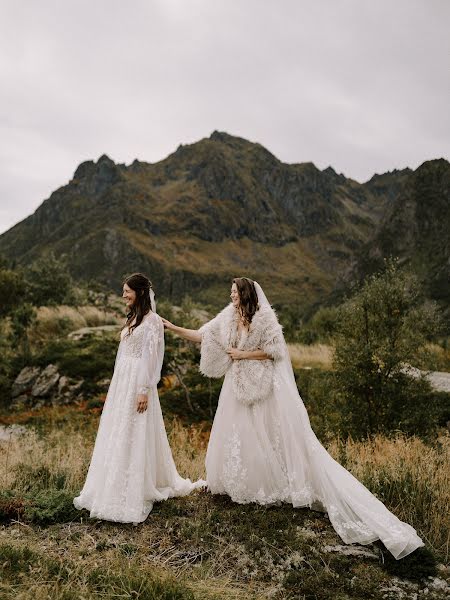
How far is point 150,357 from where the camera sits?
19.8ft

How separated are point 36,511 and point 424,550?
160 inches

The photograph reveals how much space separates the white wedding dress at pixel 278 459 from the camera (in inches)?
221

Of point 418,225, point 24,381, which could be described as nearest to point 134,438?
point 24,381

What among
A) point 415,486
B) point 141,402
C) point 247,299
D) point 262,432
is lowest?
point 415,486

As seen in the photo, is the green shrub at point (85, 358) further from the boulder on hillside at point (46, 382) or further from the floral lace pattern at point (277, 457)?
the floral lace pattern at point (277, 457)

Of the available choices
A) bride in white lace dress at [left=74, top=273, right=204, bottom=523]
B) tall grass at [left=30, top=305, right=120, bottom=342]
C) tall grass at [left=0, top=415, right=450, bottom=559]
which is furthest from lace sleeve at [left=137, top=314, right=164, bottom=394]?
tall grass at [left=30, top=305, right=120, bottom=342]

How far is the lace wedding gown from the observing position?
5.73 meters

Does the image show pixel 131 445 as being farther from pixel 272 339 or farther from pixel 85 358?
pixel 85 358

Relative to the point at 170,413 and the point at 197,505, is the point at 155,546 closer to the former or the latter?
the point at 197,505

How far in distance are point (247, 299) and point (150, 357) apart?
4.43 ft

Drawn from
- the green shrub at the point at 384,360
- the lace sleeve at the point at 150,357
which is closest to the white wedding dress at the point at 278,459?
the lace sleeve at the point at 150,357

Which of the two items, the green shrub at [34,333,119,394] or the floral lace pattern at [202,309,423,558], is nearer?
the floral lace pattern at [202,309,423,558]

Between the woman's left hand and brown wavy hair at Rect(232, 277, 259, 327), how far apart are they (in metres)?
0.37

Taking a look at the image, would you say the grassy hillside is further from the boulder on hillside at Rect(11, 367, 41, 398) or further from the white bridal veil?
the boulder on hillside at Rect(11, 367, 41, 398)
